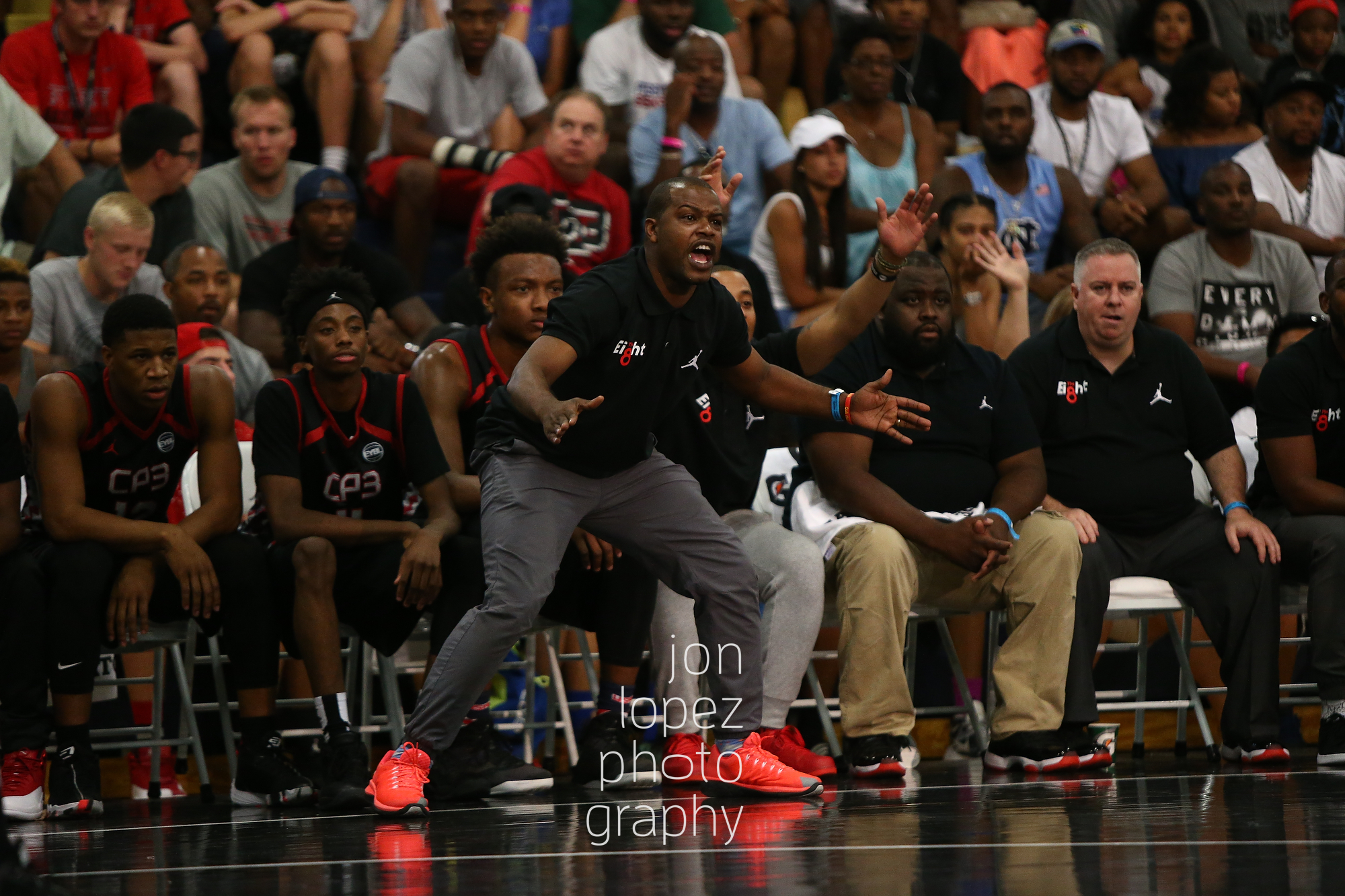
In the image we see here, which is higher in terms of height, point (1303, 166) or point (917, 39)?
point (917, 39)

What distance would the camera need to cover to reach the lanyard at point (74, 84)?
8016 millimetres

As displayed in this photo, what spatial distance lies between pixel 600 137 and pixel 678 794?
3865 mm

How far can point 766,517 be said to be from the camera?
5.77 metres

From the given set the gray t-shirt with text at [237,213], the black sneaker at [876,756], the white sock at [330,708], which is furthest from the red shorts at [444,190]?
the black sneaker at [876,756]

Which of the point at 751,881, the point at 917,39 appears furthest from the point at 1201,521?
the point at 917,39

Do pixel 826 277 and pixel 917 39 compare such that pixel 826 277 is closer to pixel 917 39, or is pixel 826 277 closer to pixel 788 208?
pixel 788 208

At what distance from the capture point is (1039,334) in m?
6.14

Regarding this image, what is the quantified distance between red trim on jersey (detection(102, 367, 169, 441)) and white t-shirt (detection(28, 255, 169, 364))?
4.43 feet

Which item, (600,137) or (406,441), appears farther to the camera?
(600,137)

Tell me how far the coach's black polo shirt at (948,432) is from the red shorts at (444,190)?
302cm

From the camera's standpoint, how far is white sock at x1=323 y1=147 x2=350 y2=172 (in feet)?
27.2

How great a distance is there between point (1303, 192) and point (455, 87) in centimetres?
458

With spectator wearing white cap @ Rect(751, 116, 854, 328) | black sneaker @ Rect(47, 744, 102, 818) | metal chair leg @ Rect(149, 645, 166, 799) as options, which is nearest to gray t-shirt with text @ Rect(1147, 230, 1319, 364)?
spectator wearing white cap @ Rect(751, 116, 854, 328)

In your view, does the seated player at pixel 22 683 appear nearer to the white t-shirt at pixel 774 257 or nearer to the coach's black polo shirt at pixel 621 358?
the coach's black polo shirt at pixel 621 358
